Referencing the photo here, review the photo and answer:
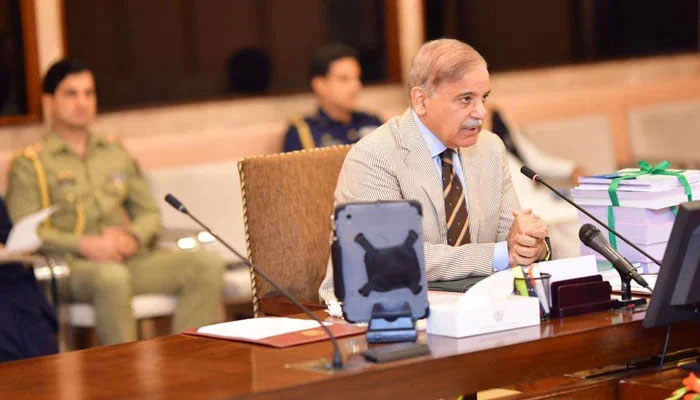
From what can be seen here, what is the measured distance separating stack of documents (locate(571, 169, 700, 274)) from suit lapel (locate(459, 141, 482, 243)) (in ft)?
0.97

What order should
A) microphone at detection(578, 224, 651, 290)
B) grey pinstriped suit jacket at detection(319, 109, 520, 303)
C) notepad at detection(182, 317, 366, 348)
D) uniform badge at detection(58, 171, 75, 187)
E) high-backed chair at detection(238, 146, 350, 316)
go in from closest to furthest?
1. notepad at detection(182, 317, 366, 348)
2. microphone at detection(578, 224, 651, 290)
3. grey pinstriped suit jacket at detection(319, 109, 520, 303)
4. high-backed chair at detection(238, 146, 350, 316)
5. uniform badge at detection(58, 171, 75, 187)

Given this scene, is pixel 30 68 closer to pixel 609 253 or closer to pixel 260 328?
pixel 260 328

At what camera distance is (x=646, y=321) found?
104 inches

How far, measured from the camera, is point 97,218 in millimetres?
5008

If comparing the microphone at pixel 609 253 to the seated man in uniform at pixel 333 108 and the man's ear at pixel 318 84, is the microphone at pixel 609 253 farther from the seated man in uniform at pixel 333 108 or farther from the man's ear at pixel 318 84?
the man's ear at pixel 318 84

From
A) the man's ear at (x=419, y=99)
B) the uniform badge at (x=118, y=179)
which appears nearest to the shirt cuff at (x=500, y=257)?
the man's ear at (x=419, y=99)

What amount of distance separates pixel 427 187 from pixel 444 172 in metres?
0.10

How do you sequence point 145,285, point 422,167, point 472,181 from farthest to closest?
point 145,285 → point 472,181 → point 422,167

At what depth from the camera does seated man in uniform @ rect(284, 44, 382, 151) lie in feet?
18.5

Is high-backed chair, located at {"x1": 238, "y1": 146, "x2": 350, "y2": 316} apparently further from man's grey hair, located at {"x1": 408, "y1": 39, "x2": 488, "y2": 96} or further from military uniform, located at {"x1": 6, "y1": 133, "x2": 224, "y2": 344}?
military uniform, located at {"x1": 6, "y1": 133, "x2": 224, "y2": 344}

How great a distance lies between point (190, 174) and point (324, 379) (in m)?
3.11

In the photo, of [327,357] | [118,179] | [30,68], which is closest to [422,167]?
[327,357]

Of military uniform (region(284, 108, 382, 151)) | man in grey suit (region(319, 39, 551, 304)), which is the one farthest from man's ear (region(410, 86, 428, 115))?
military uniform (region(284, 108, 382, 151))

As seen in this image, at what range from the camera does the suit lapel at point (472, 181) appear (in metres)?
3.45
